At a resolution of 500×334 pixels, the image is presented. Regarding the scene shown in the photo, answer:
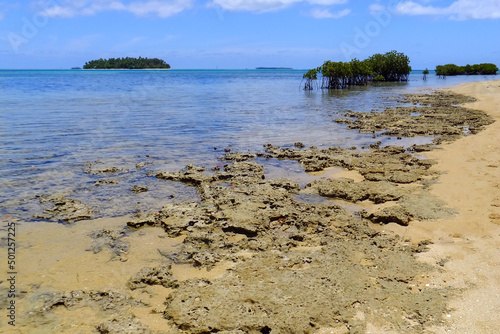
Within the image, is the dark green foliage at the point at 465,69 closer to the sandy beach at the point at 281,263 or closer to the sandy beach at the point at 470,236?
the sandy beach at the point at 470,236

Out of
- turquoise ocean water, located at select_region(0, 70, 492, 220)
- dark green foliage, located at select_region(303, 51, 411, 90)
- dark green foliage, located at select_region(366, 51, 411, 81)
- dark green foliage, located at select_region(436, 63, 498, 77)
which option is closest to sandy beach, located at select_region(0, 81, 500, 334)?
turquoise ocean water, located at select_region(0, 70, 492, 220)

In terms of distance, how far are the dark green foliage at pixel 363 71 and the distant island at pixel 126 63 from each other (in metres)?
129

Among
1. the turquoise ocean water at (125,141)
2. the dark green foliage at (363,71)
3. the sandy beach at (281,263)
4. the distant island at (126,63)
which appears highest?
the distant island at (126,63)

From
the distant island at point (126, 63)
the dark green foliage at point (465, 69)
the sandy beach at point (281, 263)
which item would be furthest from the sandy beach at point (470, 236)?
the distant island at point (126, 63)

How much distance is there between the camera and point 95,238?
595 centimetres

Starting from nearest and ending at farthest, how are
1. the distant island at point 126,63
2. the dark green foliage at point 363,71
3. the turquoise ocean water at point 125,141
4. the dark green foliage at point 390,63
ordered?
the turquoise ocean water at point 125,141, the dark green foliage at point 363,71, the dark green foliage at point 390,63, the distant island at point 126,63

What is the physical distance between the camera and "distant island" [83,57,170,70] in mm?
164625

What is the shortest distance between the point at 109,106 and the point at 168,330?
74.1 ft

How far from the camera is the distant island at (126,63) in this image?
540ft

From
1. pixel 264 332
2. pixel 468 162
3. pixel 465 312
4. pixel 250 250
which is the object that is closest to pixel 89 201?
pixel 250 250

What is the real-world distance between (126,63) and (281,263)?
175 metres

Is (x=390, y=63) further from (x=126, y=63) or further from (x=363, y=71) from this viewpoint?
(x=126, y=63)

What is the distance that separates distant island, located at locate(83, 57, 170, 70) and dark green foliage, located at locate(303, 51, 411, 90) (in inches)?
5076

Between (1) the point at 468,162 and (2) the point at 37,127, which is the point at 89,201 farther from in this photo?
(2) the point at 37,127
